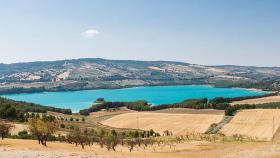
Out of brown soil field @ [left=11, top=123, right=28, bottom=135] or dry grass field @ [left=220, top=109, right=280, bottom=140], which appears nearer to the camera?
brown soil field @ [left=11, top=123, right=28, bottom=135]

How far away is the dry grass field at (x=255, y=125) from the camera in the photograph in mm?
151250

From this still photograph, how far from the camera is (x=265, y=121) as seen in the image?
175 m

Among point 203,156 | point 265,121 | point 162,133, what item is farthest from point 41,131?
point 265,121

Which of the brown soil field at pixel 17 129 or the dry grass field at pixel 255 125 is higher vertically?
the brown soil field at pixel 17 129

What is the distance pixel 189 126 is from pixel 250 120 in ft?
86.1

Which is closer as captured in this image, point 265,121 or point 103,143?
point 103,143

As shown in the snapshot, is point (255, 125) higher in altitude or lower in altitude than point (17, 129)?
lower

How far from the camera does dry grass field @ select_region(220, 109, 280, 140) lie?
15125 centimetres

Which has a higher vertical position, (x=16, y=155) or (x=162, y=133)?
(x=16, y=155)

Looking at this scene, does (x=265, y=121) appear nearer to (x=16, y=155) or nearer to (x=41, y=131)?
(x=41, y=131)

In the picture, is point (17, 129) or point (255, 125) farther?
point (255, 125)

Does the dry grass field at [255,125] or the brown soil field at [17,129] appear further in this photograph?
the dry grass field at [255,125]

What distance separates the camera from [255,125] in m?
168

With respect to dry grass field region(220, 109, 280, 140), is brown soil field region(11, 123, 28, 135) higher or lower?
higher
